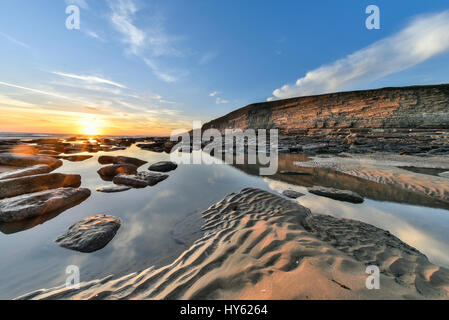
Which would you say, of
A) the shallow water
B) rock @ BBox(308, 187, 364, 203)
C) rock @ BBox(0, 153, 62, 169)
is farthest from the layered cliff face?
rock @ BBox(0, 153, 62, 169)

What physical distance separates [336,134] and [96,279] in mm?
30556

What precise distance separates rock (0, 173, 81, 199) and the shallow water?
0.49 m

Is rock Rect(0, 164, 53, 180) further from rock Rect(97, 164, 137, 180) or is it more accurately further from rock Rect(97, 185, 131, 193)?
rock Rect(97, 185, 131, 193)

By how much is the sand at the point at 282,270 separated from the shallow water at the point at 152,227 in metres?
0.29

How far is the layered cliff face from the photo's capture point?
78.2 feet

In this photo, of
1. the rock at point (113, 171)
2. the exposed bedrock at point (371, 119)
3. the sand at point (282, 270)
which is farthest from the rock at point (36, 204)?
the exposed bedrock at point (371, 119)

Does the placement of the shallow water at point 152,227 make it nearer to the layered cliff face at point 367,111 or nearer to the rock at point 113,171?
the rock at point 113,171

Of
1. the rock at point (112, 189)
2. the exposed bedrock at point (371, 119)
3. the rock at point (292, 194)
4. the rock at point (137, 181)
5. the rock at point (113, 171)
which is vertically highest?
the exposed bedrock at point (371, 119)

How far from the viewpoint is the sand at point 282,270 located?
4.80 feet

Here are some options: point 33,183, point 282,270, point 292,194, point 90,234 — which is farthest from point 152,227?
point 33,183

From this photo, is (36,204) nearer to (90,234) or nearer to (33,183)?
(90,234)

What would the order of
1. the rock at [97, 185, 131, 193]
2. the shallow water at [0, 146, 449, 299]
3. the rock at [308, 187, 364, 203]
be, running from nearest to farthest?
the shallow water at [0, 146, 449, 299] → the rock at [308, 187, 364, 203] → the rock at [97, 185, 131, 193]
